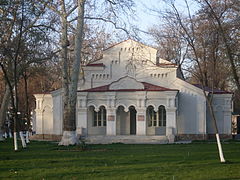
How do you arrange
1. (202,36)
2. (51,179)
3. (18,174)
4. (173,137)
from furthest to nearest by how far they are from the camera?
(173,137), (202,36), (18,174), (51,179)

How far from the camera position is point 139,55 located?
38.1m

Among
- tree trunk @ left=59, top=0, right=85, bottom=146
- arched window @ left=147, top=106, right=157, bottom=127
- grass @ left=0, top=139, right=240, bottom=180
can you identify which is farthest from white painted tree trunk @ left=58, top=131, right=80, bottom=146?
arched window @ left=147, top=106, right=157, bottom=127

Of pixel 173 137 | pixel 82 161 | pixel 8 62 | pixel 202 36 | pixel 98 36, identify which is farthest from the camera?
pixel 98 36

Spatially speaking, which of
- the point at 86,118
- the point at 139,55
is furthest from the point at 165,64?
the point at 86,118

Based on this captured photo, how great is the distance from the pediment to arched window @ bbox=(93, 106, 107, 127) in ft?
10.3

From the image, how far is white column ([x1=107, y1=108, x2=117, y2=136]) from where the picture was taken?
3794 centimetres

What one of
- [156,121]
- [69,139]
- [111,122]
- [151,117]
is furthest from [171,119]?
[69,139]

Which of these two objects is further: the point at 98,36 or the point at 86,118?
the point at 98,36

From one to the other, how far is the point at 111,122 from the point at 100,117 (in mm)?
3221

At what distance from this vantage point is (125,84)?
38.5 meters

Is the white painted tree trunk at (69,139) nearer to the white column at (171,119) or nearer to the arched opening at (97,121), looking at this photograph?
the white column at (171,119)

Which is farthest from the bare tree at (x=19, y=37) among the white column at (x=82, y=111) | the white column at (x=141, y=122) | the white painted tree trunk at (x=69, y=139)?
the white column at (x=141, y=122)

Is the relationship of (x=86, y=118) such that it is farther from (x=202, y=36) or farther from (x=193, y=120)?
(x=202, y=36)

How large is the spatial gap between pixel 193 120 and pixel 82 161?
2260 centimetres
